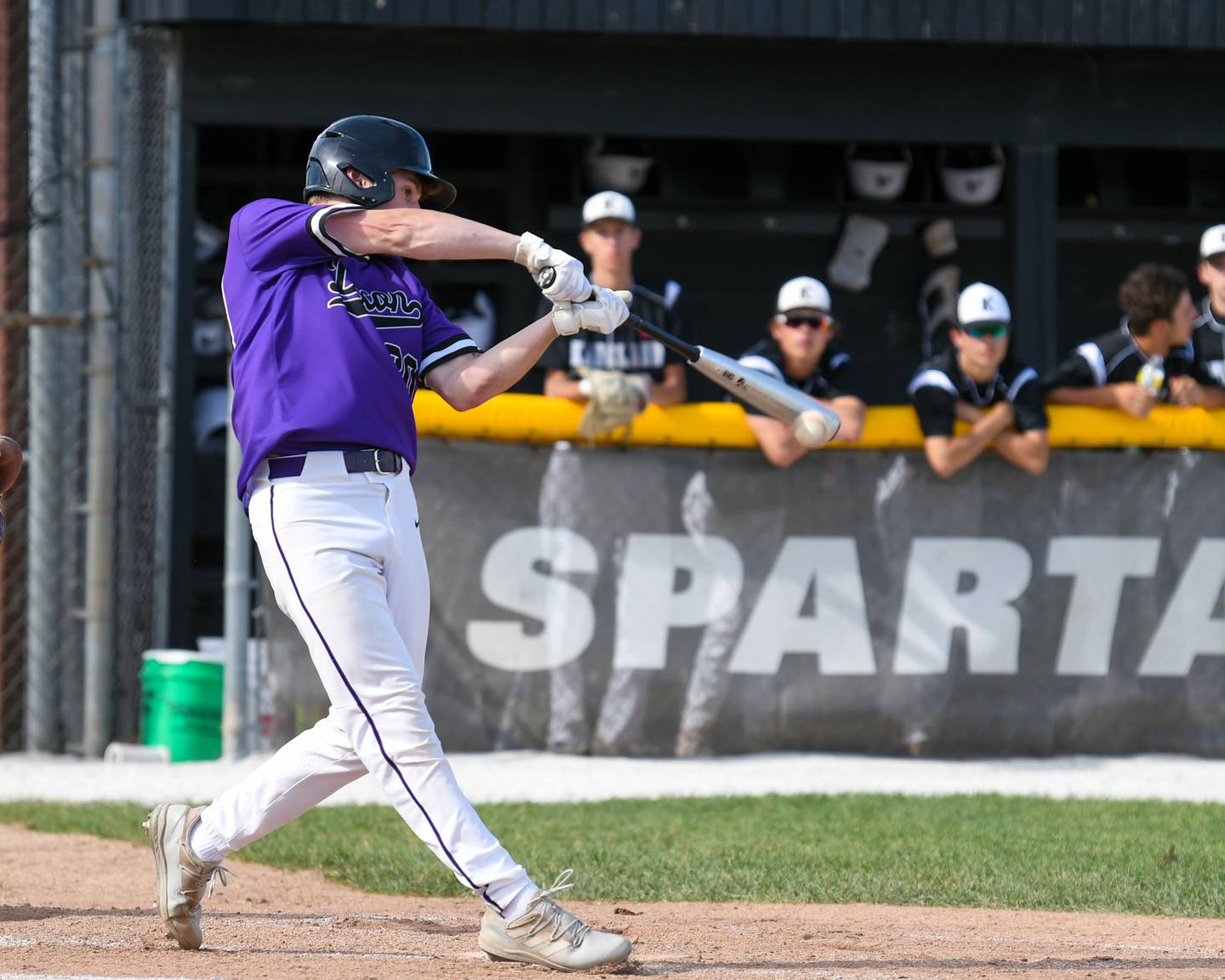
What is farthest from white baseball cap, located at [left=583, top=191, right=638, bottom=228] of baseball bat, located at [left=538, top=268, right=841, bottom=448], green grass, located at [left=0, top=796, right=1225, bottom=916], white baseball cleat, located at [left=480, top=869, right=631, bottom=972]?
white baseball cleat, located at [left=480, top=869, right=631, bottom=972]

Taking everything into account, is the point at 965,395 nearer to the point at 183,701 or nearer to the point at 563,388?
the point at 563,388

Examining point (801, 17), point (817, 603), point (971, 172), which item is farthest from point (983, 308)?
point (971, 172)

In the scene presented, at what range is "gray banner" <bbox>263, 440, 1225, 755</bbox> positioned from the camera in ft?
24.9

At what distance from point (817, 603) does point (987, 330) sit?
1.35m

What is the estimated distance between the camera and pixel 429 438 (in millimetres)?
7641

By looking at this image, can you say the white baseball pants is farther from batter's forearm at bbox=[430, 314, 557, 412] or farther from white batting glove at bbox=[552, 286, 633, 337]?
white batting glove at bbox=[552, 286, 633, 337]

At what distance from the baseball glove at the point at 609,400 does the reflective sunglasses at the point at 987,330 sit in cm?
141

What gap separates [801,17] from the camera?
917 centimetres

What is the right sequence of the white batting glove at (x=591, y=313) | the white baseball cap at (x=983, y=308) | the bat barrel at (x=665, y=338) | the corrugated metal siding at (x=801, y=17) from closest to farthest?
the white batting glove at (x=591, y=313)
the bat barrel at (x=665, y=338)
the white baseball cap at (x=983, y=308)
the corrugated metal siding at (x=801, y=17)

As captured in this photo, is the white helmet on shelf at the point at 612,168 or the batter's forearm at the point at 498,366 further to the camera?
the white helmet on shelf at the point at 612,168

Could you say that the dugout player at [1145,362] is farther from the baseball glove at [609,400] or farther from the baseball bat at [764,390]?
the baseball bat at [764,390]

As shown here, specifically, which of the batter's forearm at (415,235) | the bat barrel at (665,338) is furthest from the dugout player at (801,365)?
the batter's forearm at (415,235)

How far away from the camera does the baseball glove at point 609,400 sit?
7.46 metres

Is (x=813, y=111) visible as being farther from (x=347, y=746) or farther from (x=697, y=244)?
(x=347, y=746)
